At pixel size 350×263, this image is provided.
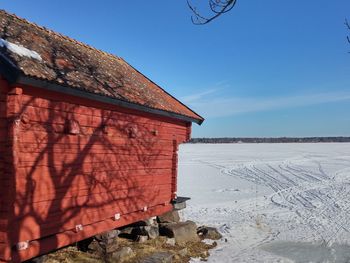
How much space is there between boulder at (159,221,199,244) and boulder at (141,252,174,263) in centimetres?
211

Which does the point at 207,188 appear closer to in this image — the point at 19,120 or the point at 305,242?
the point at 305,242

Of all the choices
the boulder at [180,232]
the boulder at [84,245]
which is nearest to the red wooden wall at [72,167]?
the boulder at [84,245]

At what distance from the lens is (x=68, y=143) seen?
326 inches

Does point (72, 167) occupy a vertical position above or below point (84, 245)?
above

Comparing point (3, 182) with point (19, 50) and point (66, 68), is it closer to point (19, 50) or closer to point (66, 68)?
point (19, 50)

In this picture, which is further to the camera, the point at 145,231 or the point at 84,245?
the point at 145,231

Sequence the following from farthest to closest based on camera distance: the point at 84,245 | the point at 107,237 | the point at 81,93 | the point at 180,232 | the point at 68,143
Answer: the point at 180,232
the point at 84,245
the point at 107,237
the point at 68,143
the point at 81,93

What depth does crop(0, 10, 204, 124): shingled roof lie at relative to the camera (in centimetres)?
723

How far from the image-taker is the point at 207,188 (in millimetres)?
25531

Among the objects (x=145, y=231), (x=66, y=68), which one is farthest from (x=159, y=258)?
(x=66, y=68)

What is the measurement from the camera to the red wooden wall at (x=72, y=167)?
7.18m

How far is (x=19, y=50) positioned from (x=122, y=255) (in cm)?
499

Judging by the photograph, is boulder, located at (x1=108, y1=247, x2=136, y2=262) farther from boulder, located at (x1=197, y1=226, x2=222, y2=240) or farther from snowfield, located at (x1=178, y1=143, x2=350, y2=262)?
boulder, located at (x1=197, y1=226, x2=222, y2=240)

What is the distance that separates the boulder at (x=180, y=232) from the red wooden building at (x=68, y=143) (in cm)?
56
